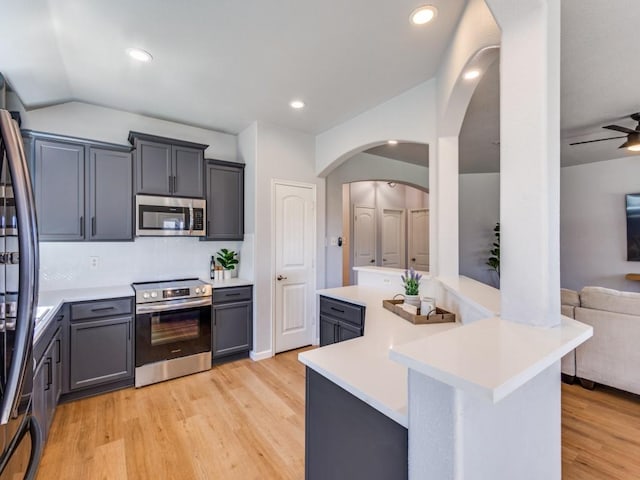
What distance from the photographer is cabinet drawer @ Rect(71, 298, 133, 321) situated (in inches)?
102

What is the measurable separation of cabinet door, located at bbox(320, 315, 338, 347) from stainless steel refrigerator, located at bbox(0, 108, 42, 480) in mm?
2074

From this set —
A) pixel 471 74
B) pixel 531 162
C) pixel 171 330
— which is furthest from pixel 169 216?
pixel 531 162

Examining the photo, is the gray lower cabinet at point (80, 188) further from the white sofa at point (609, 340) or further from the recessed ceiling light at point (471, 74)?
the white sofa at point (609, 340)

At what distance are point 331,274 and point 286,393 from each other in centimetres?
203

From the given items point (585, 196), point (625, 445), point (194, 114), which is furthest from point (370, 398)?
point (585, 196)

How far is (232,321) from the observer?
11.2 ft

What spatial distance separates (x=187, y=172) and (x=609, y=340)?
172 inches

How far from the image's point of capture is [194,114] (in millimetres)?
3387

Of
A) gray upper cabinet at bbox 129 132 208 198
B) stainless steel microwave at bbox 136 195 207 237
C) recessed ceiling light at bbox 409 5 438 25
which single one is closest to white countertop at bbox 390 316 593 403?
recessed ceiling light at bbox 409 5 438 25

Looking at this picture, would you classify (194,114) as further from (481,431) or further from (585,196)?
(585,196)

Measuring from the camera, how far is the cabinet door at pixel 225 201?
140 inches

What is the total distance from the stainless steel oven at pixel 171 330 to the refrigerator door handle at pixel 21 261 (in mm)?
1995

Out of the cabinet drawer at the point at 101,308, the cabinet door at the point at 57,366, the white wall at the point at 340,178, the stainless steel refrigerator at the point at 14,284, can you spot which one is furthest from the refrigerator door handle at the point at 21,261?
the white wall at the point at 340,178

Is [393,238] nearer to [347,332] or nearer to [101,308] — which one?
[347,332]
